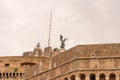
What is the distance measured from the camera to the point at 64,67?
2350 cm

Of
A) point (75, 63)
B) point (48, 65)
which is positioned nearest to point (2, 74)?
point (48, 65)

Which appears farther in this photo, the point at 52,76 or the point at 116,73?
the point at 52,76

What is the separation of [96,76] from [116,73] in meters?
1.04

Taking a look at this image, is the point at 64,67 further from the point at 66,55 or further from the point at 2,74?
the point at 2,74

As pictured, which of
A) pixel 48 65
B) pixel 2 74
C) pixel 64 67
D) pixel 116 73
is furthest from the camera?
pixel 2 74

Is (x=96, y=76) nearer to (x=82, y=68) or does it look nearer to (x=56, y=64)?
(x=82, y=68)

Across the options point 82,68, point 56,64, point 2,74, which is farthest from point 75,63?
point 2,74

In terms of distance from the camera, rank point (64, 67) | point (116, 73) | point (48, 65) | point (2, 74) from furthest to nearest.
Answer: point (2, 74) < point (48, 65) < point (64, 67) < point (116, 73)

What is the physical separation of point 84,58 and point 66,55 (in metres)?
1.57

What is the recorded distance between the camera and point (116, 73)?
854 inches

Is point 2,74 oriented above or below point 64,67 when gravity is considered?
above

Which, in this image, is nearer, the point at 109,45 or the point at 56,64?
the point at 109,45

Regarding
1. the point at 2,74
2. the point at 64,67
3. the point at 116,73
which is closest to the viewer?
the point at 116,73

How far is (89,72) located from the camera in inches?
870
